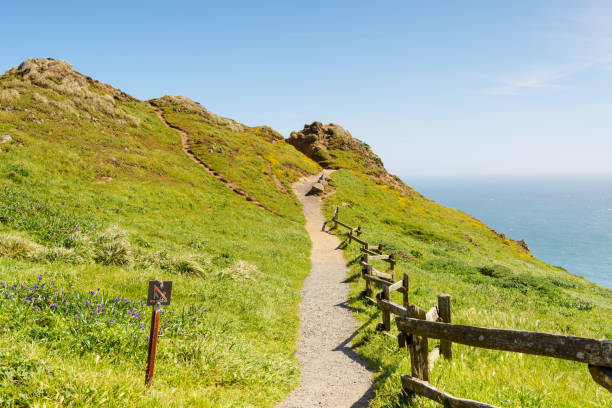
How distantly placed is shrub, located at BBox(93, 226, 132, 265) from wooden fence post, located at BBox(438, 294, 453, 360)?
11.9 m

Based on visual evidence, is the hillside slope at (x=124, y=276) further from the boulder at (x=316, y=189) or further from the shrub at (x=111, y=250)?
the boulder at (x=316, y=189)

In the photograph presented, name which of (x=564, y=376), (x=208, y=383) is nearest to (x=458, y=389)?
(x=564, y=376)

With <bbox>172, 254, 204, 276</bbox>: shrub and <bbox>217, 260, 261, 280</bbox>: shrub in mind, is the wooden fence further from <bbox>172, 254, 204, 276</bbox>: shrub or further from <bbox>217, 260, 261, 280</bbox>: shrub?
<bbox>172, 254, 204, 276</bbox>: shrub

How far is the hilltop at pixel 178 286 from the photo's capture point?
17.9ft

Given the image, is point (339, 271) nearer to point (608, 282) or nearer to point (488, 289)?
point (488, 289)

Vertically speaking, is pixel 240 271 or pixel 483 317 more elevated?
pixel 240 271

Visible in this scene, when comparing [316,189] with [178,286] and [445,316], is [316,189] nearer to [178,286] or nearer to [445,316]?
[178,286]

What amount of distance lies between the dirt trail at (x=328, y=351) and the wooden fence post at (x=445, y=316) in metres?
2.07

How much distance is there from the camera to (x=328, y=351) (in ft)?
32.2

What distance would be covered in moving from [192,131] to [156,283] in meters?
57.1

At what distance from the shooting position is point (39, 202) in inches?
649

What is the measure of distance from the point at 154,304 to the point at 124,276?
5996 millimetres

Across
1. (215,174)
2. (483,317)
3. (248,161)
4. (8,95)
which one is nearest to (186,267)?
(483,317)

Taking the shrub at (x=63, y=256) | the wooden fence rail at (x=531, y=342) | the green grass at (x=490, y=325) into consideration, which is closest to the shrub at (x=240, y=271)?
the green grass at (x=490, y=325)
